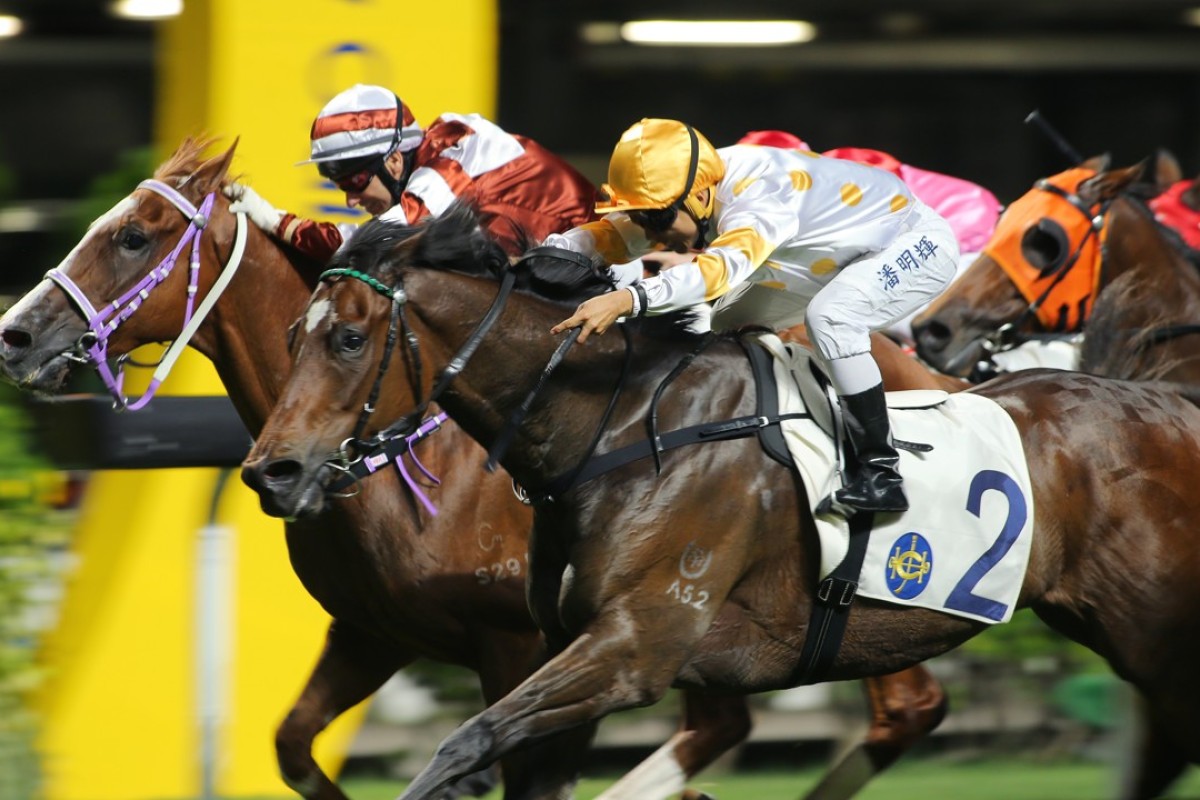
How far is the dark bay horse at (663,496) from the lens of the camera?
3607 millimetres

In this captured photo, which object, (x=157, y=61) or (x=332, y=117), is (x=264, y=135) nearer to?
(x=332, y=117)

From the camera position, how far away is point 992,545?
4.02 m

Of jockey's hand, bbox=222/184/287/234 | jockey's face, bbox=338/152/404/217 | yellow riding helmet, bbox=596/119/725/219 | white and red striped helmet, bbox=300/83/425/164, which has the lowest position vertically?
jockey's hand, bbox=222/184/287/234

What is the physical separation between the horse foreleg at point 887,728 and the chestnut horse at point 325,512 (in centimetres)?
99

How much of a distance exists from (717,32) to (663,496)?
4.47 metres

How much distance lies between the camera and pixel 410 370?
3.66 metres

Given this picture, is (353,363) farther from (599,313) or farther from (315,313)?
(599,313)

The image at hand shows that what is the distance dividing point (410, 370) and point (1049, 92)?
18.3ft

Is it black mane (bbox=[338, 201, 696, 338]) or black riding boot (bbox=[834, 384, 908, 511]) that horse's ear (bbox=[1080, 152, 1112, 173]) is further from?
black mane (bbox=[338, 201, 696, 338])

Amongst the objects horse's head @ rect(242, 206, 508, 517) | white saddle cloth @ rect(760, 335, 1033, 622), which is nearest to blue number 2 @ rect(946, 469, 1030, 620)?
white saddle cloth @ rect(760, 335, 1033, 622)

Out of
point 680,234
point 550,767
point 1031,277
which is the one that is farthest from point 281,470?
point 1031,277

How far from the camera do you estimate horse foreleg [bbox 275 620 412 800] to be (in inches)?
180

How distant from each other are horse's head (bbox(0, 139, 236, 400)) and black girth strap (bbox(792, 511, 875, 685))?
1817mm

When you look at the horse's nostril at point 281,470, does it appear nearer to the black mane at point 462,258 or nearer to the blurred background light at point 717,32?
the black mane at point 462,258
